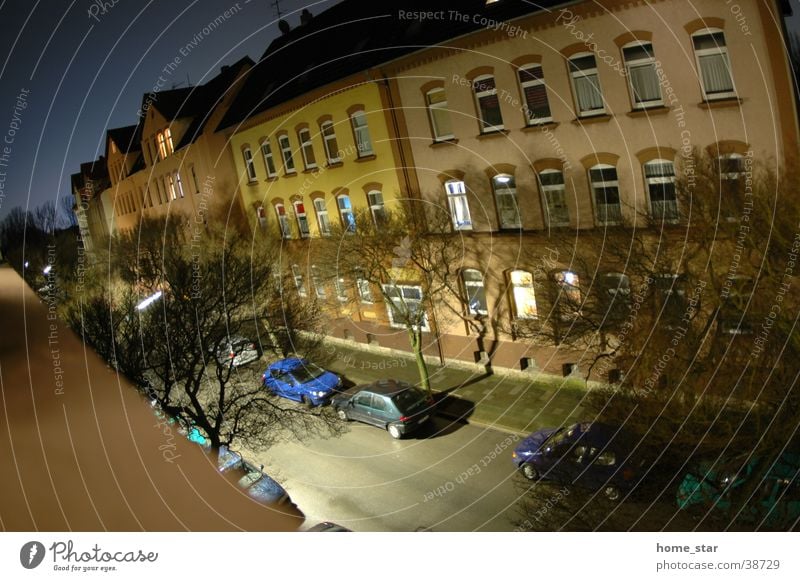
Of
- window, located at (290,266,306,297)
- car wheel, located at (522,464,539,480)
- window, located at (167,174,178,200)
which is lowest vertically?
car wheel, located at (522,464,539,480)

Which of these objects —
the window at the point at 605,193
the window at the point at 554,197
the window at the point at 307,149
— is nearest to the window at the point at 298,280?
the window at the point at 307,149

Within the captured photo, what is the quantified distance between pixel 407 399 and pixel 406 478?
428mm

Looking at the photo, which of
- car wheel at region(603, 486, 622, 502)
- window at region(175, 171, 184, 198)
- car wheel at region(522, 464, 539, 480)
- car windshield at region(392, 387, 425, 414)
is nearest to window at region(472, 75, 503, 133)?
car windshield at region(392, 387, 425, 414)

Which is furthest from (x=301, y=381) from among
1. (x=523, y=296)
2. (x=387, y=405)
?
(x=523, y=296)

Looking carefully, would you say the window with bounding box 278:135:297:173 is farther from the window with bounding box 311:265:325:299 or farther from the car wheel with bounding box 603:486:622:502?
the car wheel with bounding box 603:486:622:502

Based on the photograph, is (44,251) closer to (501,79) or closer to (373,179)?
(373,179)

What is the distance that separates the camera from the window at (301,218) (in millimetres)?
3066

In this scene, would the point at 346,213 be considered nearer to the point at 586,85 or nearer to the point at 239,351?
the point at 239,351

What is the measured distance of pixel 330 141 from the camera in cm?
301

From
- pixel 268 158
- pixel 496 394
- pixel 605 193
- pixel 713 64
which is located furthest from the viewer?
pixel 496 394

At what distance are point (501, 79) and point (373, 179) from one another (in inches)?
32.2

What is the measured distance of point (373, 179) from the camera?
2998 mm

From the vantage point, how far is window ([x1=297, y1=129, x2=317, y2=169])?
3.03 metres

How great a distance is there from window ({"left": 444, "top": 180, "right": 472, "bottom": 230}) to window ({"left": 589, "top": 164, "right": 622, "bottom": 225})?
2.08 ft
